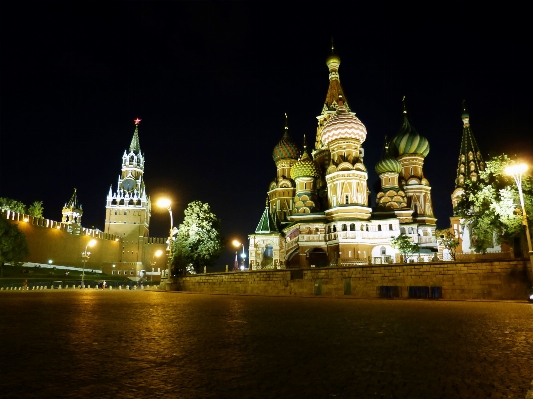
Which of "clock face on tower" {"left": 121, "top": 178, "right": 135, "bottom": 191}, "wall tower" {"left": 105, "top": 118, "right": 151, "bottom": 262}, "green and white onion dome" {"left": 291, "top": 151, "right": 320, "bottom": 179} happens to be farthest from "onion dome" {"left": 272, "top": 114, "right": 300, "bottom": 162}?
"clock face on tower" {"left": 121, "top": 178, "right": 135, "bottom": 191}

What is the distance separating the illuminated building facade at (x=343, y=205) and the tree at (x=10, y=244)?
30116 millimetres

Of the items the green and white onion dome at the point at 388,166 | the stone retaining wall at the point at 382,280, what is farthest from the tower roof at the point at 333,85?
the stone retaining wall at the point at 382,280

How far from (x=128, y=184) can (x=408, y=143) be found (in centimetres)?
7509

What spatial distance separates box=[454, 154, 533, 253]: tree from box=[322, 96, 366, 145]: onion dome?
2401cm

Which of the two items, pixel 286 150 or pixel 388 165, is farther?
pixel 286 150

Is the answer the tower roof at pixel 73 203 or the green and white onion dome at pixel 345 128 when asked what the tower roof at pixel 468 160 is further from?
the tower roof at pixel 73 203

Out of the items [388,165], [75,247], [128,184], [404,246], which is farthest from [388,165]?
[128,184]

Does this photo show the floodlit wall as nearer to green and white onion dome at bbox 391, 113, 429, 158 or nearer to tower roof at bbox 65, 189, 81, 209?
tower roof at bbox 65, 189, 81, 209

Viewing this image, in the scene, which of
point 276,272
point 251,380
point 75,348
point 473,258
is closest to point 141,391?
point 251,380

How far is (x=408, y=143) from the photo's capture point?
55062 millimetres

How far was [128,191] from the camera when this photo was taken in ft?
339

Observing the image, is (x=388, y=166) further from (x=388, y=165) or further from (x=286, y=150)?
(x=286, y=150)

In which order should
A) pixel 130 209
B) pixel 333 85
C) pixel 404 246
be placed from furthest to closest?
pixel 130 209
pixel 333 85
pixel 404 246

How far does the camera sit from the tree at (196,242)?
38844 millimetres
